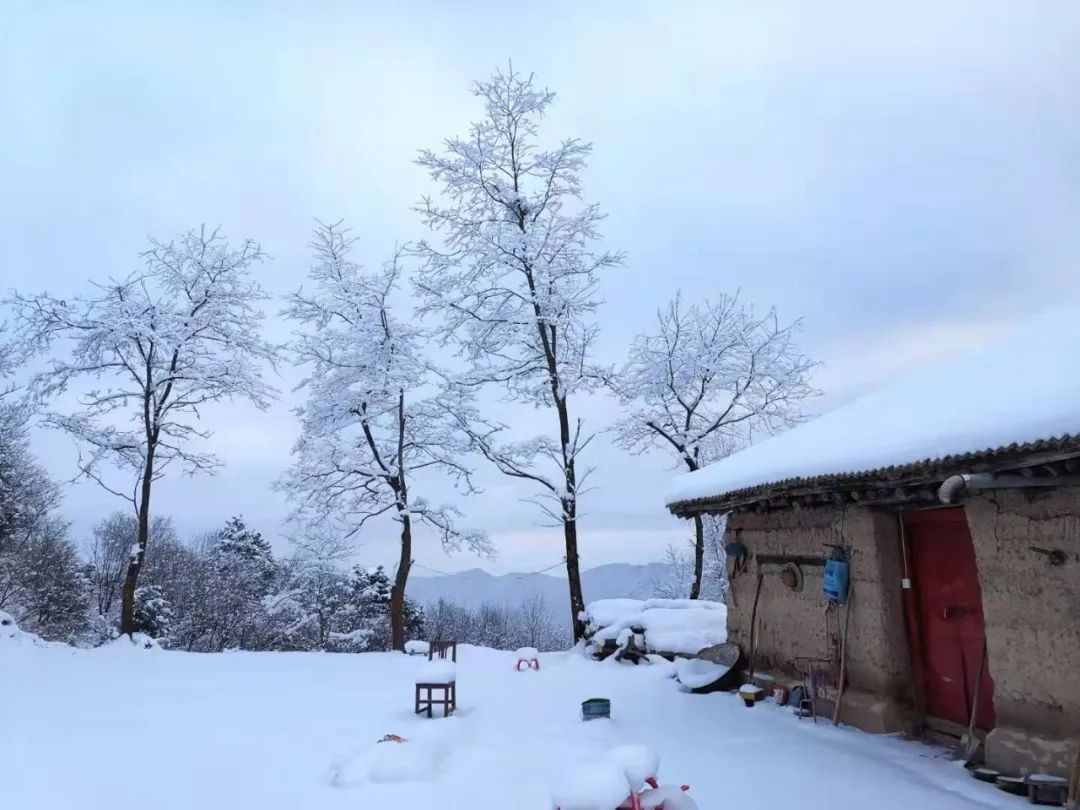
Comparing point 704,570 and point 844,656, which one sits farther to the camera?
point 704,570

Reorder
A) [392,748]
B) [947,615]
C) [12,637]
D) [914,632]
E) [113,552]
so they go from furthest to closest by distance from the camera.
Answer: [113,552] → [12,637] → [914,632] → [947,615] → [392,748]

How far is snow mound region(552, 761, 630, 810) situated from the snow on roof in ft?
12.6

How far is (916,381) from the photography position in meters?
9.02

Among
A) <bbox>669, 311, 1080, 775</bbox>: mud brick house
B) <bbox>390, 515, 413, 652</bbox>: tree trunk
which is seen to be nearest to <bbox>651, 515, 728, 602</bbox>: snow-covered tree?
<bbox>390, 515, 413, 652</bbox>: tree trunk

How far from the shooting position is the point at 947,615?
6.82m

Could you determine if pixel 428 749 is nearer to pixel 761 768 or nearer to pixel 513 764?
pixel 513 764

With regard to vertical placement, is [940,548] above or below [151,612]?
above

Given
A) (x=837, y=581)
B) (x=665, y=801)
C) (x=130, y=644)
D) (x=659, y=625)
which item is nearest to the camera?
(x=665, y=801)

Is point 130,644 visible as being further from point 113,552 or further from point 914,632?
point 113,552

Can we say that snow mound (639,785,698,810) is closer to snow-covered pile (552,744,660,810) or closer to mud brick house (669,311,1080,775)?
snow-covered pile (552,744,660,810)

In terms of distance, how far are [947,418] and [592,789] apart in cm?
471

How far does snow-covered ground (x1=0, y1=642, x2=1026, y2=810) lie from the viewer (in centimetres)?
547

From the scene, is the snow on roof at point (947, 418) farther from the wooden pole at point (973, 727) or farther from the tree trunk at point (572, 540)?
the tree trunk at point (572, 540)

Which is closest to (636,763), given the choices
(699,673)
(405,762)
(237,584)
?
(405,762)
